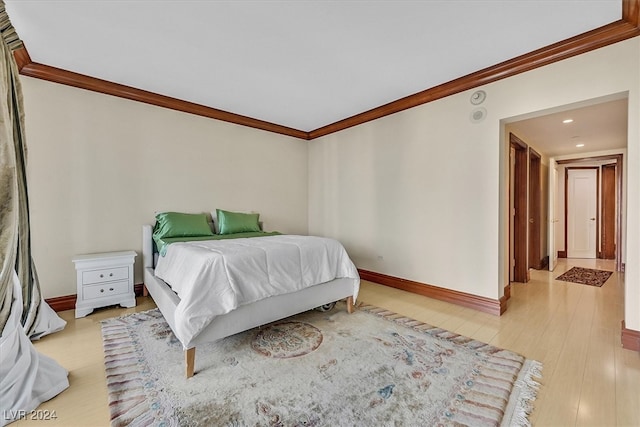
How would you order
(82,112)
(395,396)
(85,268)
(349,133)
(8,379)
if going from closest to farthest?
(8,379)
(395,396)
(85,268)
(82,112)
(349,133)

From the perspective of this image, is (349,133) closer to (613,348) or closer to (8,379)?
(613,348)

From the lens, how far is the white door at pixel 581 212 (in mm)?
5871

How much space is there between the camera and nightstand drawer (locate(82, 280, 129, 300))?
2691 millimetres

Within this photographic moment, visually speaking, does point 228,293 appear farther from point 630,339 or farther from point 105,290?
point 630,339

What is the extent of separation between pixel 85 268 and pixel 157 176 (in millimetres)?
1284

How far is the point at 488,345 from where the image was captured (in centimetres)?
214

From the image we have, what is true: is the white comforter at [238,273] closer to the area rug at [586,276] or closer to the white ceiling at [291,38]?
the white ceiling at [291,38]

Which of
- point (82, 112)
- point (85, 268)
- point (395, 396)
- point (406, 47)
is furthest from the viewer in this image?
point (82, 112)

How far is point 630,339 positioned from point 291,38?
353 cm

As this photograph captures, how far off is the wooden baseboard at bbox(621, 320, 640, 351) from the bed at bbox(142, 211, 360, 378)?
2081 mm

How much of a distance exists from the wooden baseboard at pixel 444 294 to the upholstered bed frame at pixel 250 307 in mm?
1124

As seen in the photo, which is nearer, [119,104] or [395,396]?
[395,396]

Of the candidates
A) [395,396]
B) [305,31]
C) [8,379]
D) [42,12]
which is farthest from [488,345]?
[42,12]

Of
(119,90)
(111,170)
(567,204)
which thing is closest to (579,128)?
(567,204)
